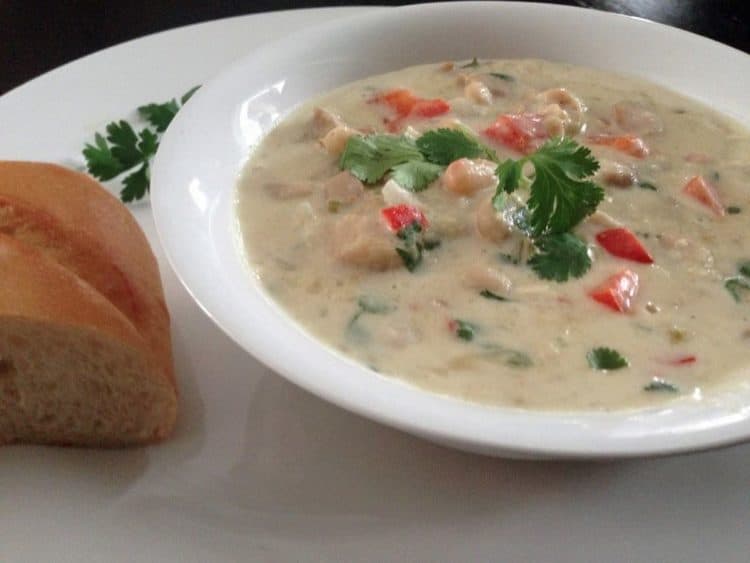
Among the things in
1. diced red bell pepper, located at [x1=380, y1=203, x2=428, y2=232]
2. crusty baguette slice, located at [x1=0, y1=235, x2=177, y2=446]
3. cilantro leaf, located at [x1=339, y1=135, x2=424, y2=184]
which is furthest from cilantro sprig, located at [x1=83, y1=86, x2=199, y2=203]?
diced red bell pepper, located at [x1=380, y1=203, x2=428, y2=232]

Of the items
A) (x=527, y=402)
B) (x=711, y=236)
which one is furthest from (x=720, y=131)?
(x=527, y=402)

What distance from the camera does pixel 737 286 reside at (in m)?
2.15

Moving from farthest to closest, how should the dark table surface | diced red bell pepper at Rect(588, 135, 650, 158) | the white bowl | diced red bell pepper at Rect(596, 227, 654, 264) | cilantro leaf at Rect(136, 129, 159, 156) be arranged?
the dark table surface
cilantro leaf at Rect(136, 129, 159, 156)
diced red bell pepper at Rect(588, 135, 650, 158)
diced red bell pepper at Rect(596, 227, 654, 264)
the white bowl

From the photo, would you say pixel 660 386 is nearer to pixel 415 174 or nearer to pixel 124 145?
pixel 415 174

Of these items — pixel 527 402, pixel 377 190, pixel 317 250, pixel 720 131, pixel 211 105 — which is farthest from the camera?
pixel 720 131

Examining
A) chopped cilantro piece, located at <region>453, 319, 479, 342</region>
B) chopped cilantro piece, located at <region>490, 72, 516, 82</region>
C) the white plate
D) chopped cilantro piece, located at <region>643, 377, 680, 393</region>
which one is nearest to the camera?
the white plate

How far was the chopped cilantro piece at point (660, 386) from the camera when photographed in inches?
72.7

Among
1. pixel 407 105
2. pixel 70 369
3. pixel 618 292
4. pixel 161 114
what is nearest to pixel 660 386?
pixel 618 292

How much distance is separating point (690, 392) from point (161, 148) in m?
1.38

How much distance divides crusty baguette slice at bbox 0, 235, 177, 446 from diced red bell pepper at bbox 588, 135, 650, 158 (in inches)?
57.8

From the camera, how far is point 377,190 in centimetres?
241

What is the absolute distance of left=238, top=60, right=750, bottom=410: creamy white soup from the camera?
1.91m

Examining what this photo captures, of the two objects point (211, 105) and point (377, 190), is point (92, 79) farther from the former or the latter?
point (377, 190)

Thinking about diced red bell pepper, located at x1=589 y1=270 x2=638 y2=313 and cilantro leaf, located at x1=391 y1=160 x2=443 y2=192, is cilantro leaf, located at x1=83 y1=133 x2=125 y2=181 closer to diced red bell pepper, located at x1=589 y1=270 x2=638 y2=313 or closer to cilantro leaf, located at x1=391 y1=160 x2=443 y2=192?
cilantro leaf, located at x1=391 y1=160 x2=443 y2=192
